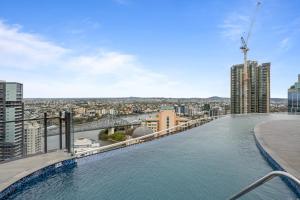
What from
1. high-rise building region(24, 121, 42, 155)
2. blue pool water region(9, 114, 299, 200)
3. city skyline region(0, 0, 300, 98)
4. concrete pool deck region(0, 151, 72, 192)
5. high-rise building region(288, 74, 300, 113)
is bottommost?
blue pool water region(9, 114, 299, 200)

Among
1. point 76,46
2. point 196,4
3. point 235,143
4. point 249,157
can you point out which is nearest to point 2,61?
point 76,46

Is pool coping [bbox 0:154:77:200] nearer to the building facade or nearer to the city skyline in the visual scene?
the city skyline

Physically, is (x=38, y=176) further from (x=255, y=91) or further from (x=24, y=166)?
(x=255, y=91)

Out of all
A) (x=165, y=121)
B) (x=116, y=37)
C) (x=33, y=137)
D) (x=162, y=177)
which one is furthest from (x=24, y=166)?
(x=165, y=121)

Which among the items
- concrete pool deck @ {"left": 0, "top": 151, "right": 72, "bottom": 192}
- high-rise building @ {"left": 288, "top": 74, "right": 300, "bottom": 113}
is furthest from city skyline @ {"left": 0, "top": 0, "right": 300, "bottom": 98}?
concrete pool deck @ {"left": 0, "top": 151, "right": 72, "bottom": 192}

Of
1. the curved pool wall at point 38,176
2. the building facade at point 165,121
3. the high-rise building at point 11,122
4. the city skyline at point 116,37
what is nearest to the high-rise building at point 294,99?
the city skyline at point 116,37

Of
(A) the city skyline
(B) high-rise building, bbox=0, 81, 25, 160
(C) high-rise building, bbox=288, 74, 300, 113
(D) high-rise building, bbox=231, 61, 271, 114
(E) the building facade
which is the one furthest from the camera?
(D) high-rise building, bbox=231, 61, 271, 114
